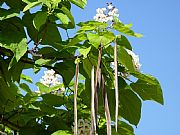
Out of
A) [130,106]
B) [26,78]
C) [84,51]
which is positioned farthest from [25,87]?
[84,51]

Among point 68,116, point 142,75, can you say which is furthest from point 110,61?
point 68,116

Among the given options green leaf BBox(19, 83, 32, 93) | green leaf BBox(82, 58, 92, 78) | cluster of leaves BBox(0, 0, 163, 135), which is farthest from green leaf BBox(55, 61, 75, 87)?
green leaf BBox(19, 83, 32, 93)

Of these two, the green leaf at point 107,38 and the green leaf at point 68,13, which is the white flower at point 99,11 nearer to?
the green leaf at point 68,13

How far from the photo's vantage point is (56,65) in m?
1.30

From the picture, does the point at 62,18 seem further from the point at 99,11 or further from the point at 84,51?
the point at 99,11

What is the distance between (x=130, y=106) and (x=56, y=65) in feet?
0.77

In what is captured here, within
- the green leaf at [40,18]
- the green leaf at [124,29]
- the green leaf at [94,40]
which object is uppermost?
the green leaf at [40,18]

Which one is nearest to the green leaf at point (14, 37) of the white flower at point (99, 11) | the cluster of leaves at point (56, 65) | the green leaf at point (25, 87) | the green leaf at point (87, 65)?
the cluster of leaves at point (56, 65)

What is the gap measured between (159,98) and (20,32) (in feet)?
1.33

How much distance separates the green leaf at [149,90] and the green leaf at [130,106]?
2 centimetres

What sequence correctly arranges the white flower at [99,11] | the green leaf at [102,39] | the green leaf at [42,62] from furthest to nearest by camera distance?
the white flower at [99,11] → the green leaf at [42,62] → the green leaf at [102,39]

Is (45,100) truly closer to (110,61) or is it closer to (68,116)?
(68,116)

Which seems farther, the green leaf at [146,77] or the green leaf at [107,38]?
the green leaf at [146,77]

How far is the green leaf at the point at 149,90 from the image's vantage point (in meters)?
1.23
